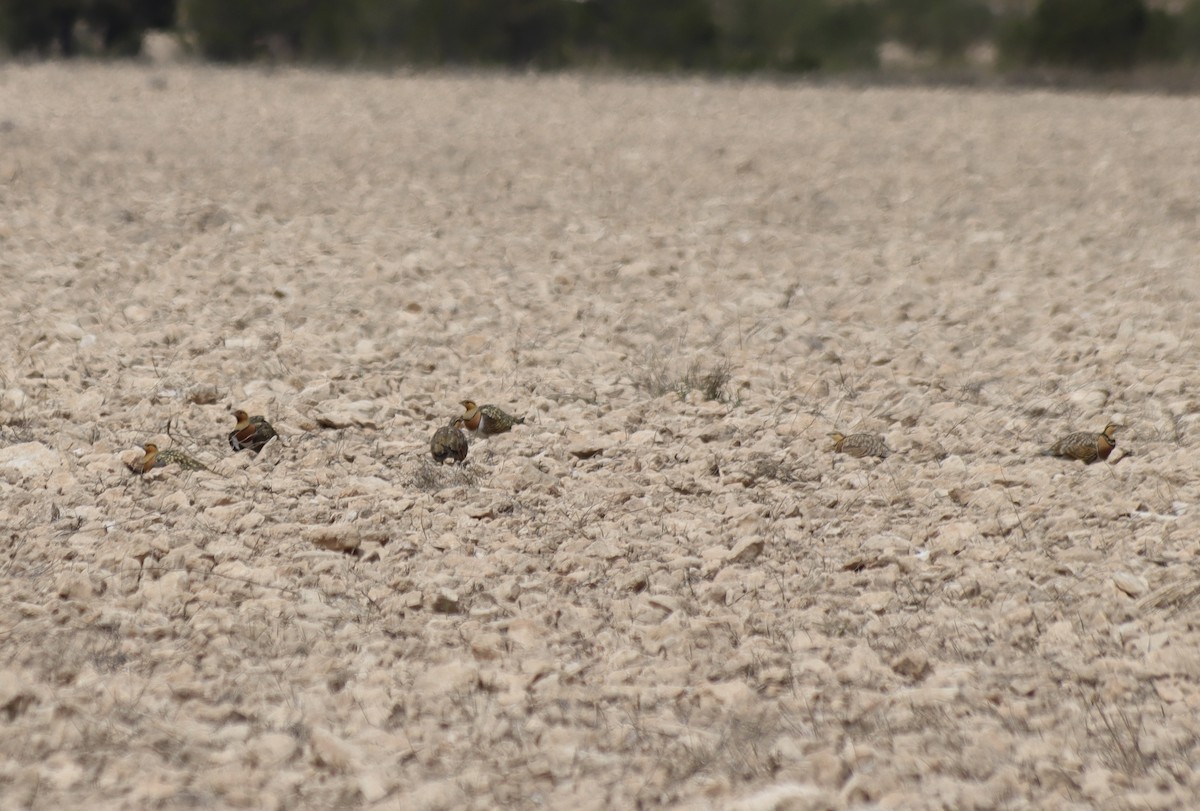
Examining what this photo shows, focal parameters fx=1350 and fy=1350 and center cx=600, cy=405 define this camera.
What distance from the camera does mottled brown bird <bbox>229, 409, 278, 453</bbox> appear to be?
15.1 ft

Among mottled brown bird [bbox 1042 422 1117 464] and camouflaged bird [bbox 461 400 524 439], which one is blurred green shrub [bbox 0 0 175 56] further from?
mottled brown bird [bbox 1042 422 1117 464]

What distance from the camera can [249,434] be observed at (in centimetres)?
460

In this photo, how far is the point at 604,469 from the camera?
15.2 ft

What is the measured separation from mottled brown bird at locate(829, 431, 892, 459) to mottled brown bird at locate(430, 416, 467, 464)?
1307mm

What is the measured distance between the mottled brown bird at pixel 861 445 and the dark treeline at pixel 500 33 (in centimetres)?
1392

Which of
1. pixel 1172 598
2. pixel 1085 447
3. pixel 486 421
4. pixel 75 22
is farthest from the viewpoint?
pixel 75 22

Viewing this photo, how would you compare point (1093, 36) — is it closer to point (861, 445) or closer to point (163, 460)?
point (861, 445)

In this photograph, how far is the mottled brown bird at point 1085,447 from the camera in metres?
4.56

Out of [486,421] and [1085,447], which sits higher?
[1085,447]

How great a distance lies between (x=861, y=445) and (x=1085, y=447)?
744 mm

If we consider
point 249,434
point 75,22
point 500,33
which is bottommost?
point 75,22

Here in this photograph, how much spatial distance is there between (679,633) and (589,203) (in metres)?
5.44

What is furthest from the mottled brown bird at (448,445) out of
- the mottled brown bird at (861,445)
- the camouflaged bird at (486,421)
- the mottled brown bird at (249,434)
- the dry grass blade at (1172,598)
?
the dry grass blade at (1172,598)

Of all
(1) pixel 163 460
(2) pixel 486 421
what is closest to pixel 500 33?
(2) pixel 486 421
